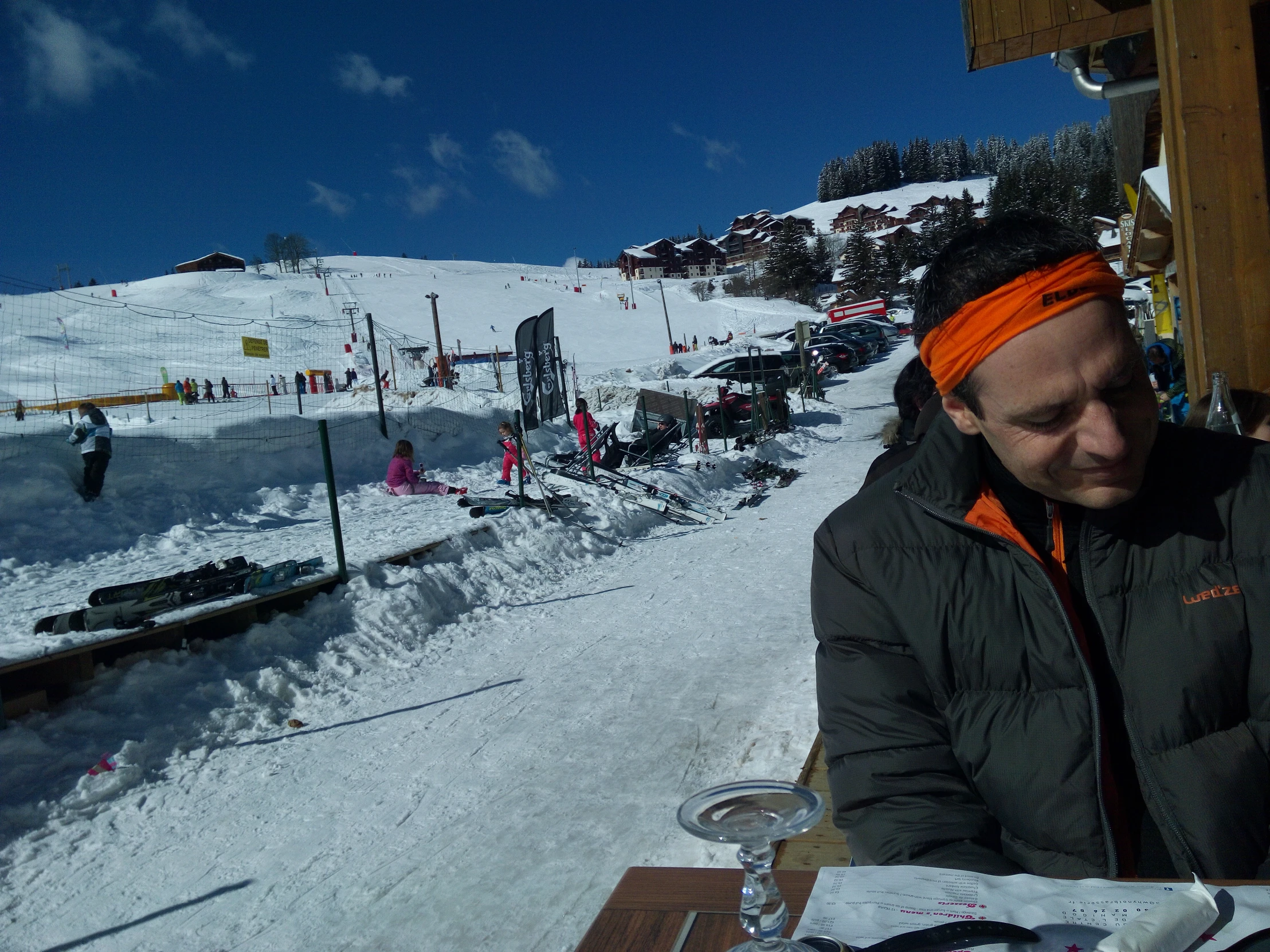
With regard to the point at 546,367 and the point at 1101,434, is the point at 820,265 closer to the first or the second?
the point at 546,367

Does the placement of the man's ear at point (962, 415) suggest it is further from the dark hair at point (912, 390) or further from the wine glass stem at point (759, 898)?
the dark hair at point (912, 390)

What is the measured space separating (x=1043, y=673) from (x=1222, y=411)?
228cm

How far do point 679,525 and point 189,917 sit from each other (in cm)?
814

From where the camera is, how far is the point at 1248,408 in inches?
127

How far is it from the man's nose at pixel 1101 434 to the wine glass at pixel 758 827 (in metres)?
0.84

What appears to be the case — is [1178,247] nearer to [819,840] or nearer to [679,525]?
[819,840]

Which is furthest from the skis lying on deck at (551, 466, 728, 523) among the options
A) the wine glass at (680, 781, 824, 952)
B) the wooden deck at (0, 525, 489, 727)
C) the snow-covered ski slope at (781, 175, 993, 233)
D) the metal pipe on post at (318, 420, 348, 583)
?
the snow-covered ski slope at (781, 175, 993, 233)

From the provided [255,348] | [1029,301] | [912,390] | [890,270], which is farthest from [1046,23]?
[890,270]

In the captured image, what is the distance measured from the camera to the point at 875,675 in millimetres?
1705

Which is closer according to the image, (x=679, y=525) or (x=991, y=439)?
(x=991, y=439)

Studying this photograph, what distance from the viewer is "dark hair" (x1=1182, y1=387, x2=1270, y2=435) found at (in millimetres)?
3182

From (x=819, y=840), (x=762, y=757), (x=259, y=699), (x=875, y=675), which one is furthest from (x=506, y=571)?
(x=875, y=675)

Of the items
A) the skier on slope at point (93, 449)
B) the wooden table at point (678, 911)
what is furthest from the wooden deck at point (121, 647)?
the skier on slope at point (93, 449)

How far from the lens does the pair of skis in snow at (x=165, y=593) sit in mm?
5367
